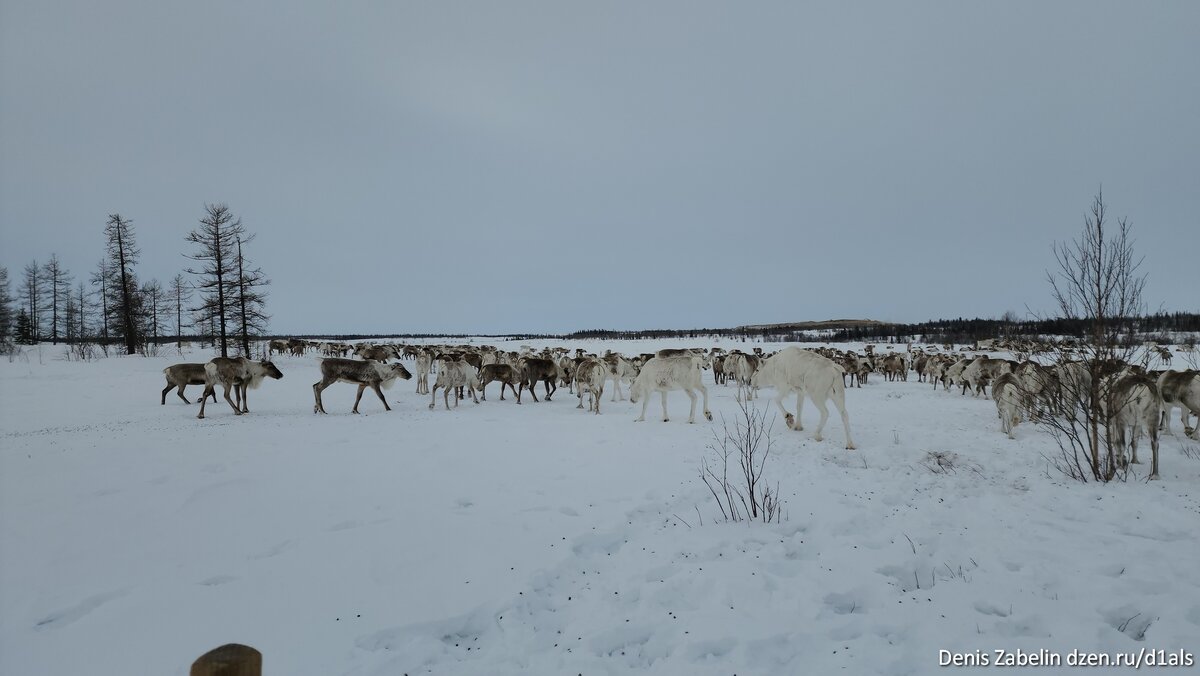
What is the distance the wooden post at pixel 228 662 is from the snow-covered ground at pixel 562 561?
6.09 feet

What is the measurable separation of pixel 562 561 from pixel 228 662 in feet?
10.9

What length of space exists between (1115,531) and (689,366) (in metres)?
8.42

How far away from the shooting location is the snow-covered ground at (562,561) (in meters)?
3.16

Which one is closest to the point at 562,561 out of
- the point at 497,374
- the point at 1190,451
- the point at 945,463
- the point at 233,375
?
the point at 945,463

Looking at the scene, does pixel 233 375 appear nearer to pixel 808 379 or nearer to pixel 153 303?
pixel 808 379

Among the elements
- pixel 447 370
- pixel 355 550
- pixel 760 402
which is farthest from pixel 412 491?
pixel 760 402

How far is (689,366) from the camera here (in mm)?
12727

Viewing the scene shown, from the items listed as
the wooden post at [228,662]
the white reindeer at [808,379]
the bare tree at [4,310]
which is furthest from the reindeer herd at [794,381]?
the bare tree at [4,310]

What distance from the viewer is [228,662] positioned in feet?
4.67

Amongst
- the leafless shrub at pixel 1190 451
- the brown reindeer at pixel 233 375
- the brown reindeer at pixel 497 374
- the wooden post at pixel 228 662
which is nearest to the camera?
the wooden post at pixel 228 662

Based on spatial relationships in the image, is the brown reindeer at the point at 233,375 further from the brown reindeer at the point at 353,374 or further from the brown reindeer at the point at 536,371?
the brown reindeer at the point at 536,371

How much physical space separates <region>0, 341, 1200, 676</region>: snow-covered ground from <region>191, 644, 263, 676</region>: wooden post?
1.86 meters

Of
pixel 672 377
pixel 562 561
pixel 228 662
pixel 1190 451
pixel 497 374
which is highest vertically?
pixel 228 662

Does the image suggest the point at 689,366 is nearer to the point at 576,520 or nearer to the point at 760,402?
the point at 760,402
